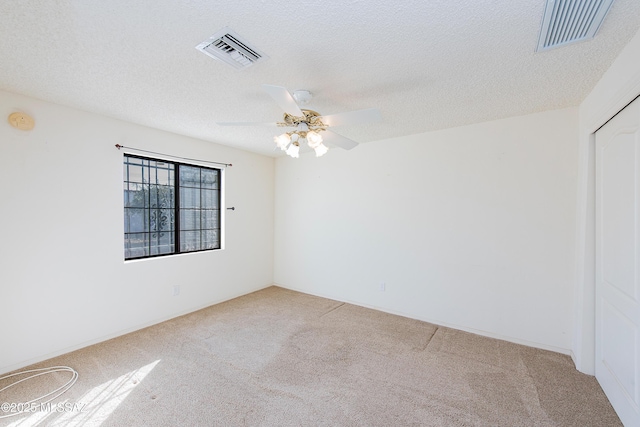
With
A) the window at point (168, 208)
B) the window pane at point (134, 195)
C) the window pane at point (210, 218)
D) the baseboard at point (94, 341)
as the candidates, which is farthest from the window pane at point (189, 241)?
the baseboard at point (94, 341)

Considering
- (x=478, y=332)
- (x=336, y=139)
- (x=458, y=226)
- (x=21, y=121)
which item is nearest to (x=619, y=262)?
(x=458, y=226)

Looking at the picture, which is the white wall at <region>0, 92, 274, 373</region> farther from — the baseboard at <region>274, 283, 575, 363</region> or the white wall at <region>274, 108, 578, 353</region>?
the baseboard at <region>274, 283, 575, 363</region>

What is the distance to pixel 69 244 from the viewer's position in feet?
8.50

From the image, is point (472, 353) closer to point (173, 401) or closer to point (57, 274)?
point (173, 401)

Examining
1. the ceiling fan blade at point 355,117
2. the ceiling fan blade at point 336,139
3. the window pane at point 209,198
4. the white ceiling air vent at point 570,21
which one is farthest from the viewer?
the window pane at point 209,198

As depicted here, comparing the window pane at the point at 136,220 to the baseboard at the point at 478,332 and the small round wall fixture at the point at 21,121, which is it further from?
the baseboard at the point at 478,332

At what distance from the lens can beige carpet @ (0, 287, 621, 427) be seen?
1792 millimetres

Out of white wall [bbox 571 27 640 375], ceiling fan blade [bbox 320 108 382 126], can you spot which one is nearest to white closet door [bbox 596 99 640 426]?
white wall [bbox 571 27 640 375]

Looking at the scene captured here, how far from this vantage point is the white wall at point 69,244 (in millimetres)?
2297

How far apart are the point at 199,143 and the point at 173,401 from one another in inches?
117

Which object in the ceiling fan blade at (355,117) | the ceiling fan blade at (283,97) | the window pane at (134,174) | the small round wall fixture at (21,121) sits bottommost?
the window pane at (134,174)

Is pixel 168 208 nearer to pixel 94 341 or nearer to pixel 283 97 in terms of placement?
pixel 94 341

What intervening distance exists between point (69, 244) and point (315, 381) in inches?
103

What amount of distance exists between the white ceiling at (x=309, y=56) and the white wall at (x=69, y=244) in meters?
0.35
